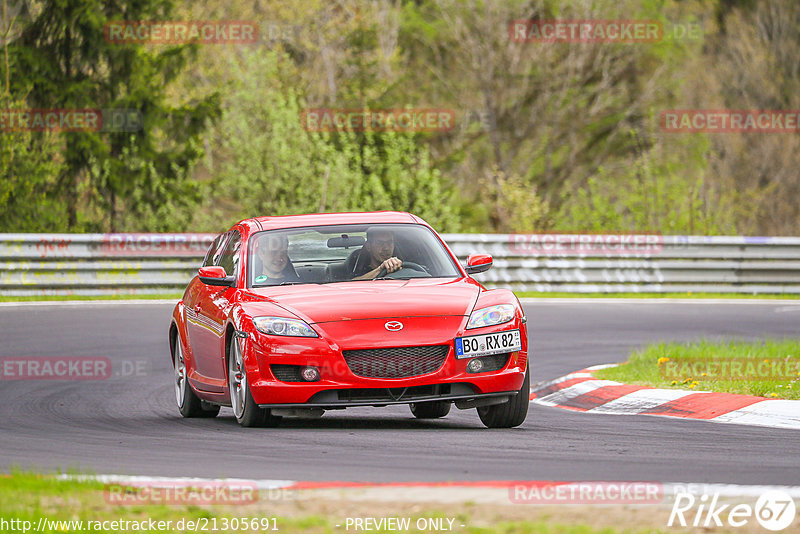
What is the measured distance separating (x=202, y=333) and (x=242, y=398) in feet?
4.12

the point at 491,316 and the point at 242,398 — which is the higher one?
the point at 491,316

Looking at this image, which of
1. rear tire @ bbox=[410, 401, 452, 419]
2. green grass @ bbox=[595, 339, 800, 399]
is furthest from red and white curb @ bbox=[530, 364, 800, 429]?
rear tire @ bbox=[410, 401, 452, 419]

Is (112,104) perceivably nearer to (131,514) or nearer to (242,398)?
(242,398)

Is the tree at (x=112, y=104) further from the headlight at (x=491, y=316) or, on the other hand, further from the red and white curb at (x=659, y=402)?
the headlight at (x=491, y=316)

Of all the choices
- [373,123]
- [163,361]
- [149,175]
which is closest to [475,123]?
[373,123]

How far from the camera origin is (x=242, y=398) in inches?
367

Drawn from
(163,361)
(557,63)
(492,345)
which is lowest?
(163,361)

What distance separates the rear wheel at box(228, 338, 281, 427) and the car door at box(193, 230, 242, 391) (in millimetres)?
207

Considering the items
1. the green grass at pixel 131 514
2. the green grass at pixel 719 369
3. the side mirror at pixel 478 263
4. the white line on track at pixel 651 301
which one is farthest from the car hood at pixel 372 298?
the white line on track at pixel 651 301

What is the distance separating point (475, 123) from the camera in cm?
4675

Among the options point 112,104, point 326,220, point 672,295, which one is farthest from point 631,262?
point 326,220

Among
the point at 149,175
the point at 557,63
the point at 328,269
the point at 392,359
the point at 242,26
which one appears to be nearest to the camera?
the point at 392,359

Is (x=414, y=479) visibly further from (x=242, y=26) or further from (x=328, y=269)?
(x=242, y=26)

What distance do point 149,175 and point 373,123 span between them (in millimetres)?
6303
